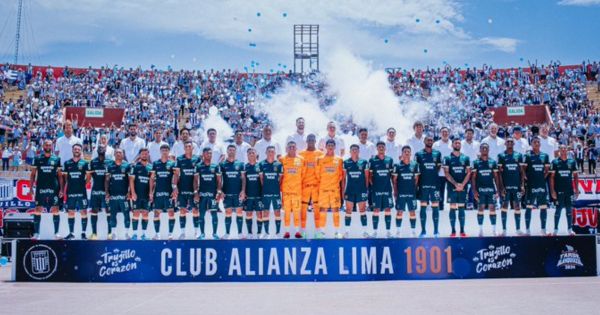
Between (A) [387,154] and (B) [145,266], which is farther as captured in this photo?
(A) [387,154]

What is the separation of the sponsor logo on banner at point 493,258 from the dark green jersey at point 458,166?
77.3 inches

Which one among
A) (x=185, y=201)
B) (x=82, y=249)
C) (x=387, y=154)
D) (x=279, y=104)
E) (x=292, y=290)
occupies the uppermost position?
(x=279, y=104)

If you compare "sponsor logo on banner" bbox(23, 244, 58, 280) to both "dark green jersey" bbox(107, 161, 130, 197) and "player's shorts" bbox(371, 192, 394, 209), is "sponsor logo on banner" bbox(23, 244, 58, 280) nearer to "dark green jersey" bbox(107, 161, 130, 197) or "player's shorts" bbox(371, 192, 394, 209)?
"dark green jersey" bbox(107, 161, 130, 197)

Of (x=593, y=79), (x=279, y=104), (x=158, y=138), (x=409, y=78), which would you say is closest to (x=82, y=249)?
(x=158, y=138)

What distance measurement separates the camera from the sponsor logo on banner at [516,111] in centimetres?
3197

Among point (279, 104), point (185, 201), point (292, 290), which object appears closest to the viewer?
point (292, 290)

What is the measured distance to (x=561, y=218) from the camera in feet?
41.1

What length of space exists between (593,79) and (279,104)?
70.7 ft

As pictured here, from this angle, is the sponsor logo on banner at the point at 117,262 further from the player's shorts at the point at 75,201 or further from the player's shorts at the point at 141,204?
the player's shorts at the point at 75,201

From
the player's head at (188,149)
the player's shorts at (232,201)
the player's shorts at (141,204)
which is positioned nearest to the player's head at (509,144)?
the player's shorts at (232,201)

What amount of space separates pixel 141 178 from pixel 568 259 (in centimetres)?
885

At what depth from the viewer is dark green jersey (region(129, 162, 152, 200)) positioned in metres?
11.5

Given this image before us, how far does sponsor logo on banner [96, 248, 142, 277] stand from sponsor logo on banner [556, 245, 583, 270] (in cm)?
804

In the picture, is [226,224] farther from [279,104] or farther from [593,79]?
[593,79]
